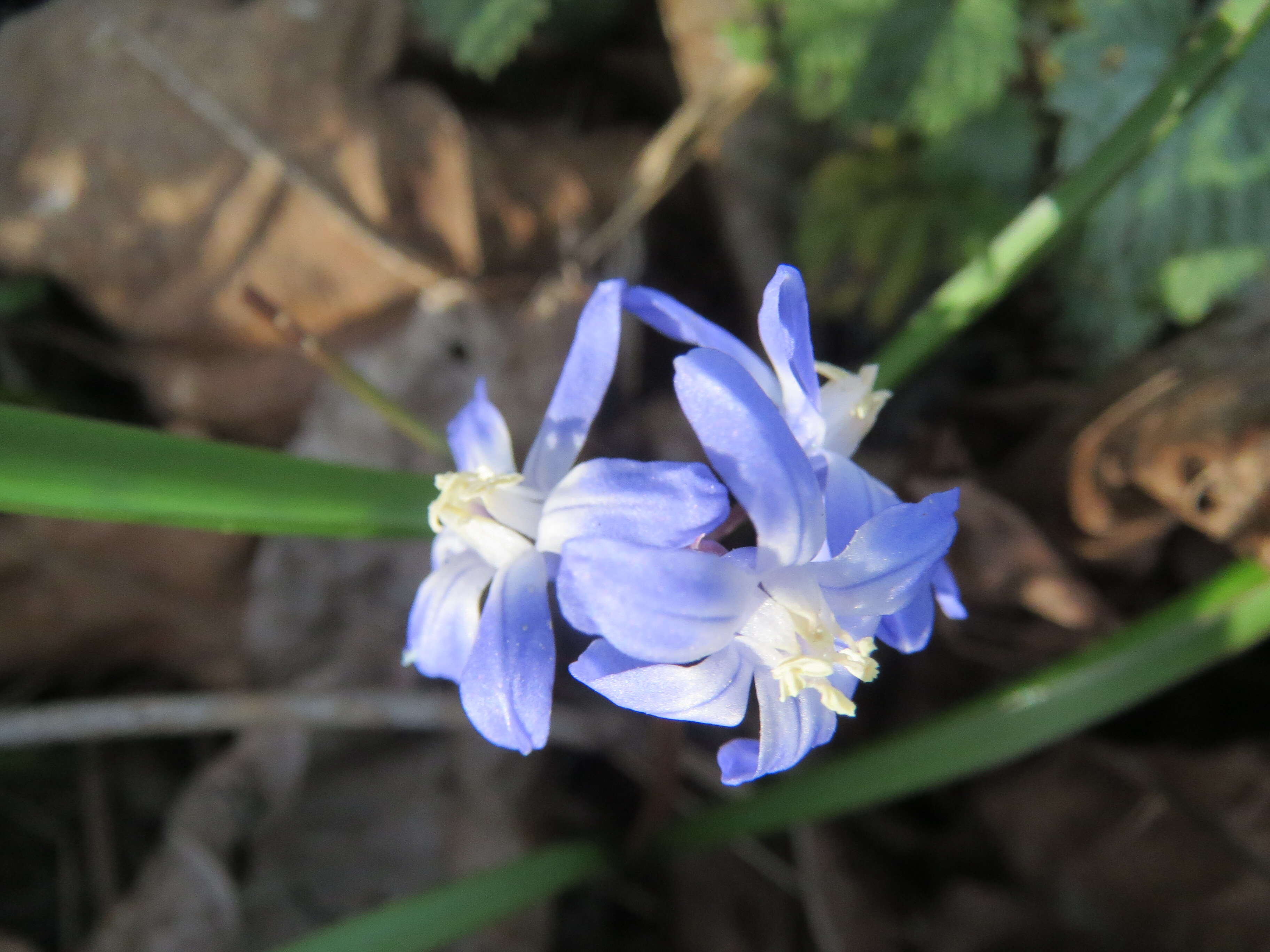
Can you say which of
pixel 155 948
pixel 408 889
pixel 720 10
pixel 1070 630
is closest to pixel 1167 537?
pixel 1070 630

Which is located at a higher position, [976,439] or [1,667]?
[976,439]

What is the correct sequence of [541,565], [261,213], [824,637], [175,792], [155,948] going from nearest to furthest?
[824,637]
[541,565]
[155,948]
[261,213]
[175,792]

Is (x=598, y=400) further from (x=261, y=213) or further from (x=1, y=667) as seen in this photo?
(x=1, y=667)

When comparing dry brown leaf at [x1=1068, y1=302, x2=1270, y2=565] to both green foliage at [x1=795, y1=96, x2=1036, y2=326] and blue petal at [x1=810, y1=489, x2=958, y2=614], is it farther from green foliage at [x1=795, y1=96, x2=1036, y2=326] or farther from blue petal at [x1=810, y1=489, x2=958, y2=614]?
blue petal at [x1=810, y1=489, x2=958, y2=614]

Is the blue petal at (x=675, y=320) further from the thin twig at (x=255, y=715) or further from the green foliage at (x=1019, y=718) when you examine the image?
the thin twig at (x=255, y=715)

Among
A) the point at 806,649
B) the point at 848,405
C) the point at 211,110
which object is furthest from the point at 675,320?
the point at 211,110

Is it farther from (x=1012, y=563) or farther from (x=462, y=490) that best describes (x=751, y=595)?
(x=1012, y=563)

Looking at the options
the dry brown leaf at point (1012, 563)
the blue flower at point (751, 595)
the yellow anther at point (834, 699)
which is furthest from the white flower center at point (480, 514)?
the dry brown leaf at point (1012, 563)
